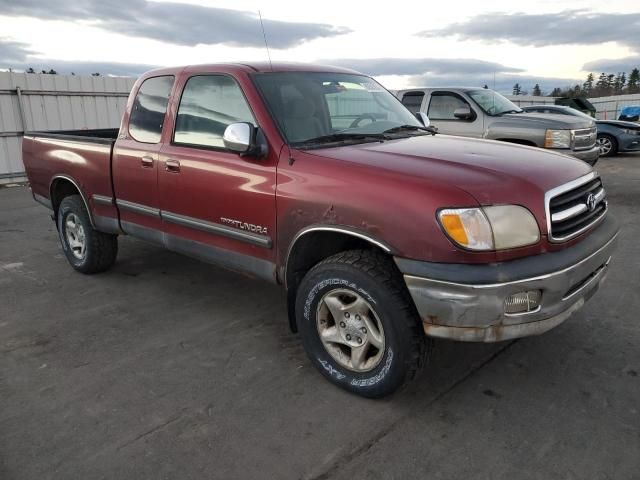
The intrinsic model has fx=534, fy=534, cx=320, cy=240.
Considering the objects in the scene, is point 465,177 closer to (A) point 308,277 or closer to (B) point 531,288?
(B) point 531,288

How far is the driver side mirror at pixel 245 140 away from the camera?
10.4ft

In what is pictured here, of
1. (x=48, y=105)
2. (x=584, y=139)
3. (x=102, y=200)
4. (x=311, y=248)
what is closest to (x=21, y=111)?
(x=48, y=105)

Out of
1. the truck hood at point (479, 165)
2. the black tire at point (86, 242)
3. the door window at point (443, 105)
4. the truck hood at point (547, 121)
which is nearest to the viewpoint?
the truck hood at point (479, 165)

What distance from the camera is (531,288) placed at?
8.27ft

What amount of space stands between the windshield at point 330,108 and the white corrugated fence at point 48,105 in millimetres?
10483

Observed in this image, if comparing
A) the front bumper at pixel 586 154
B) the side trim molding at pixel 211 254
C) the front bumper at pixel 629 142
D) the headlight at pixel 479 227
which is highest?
the headlight at pixel 479 227

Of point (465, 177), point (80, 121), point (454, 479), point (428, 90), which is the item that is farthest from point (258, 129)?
point (80, 121)

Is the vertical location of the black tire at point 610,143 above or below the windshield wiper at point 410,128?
below

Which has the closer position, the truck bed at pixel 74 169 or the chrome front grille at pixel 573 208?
the chrome front grille at pixel 573 208

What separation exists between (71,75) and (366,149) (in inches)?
475

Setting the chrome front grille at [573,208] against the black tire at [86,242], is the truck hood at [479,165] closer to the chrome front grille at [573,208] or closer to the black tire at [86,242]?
the chrome front grille at [573,208]

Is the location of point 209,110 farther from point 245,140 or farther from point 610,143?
point 610,143

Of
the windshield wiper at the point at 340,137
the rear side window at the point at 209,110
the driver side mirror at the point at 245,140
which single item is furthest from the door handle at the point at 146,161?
the windshield wiper at the point at 340,137

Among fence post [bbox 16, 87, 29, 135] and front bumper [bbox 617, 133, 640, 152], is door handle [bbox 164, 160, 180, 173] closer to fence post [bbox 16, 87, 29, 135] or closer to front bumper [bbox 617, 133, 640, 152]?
fence post [bbox 16, 87, 29, 135]
